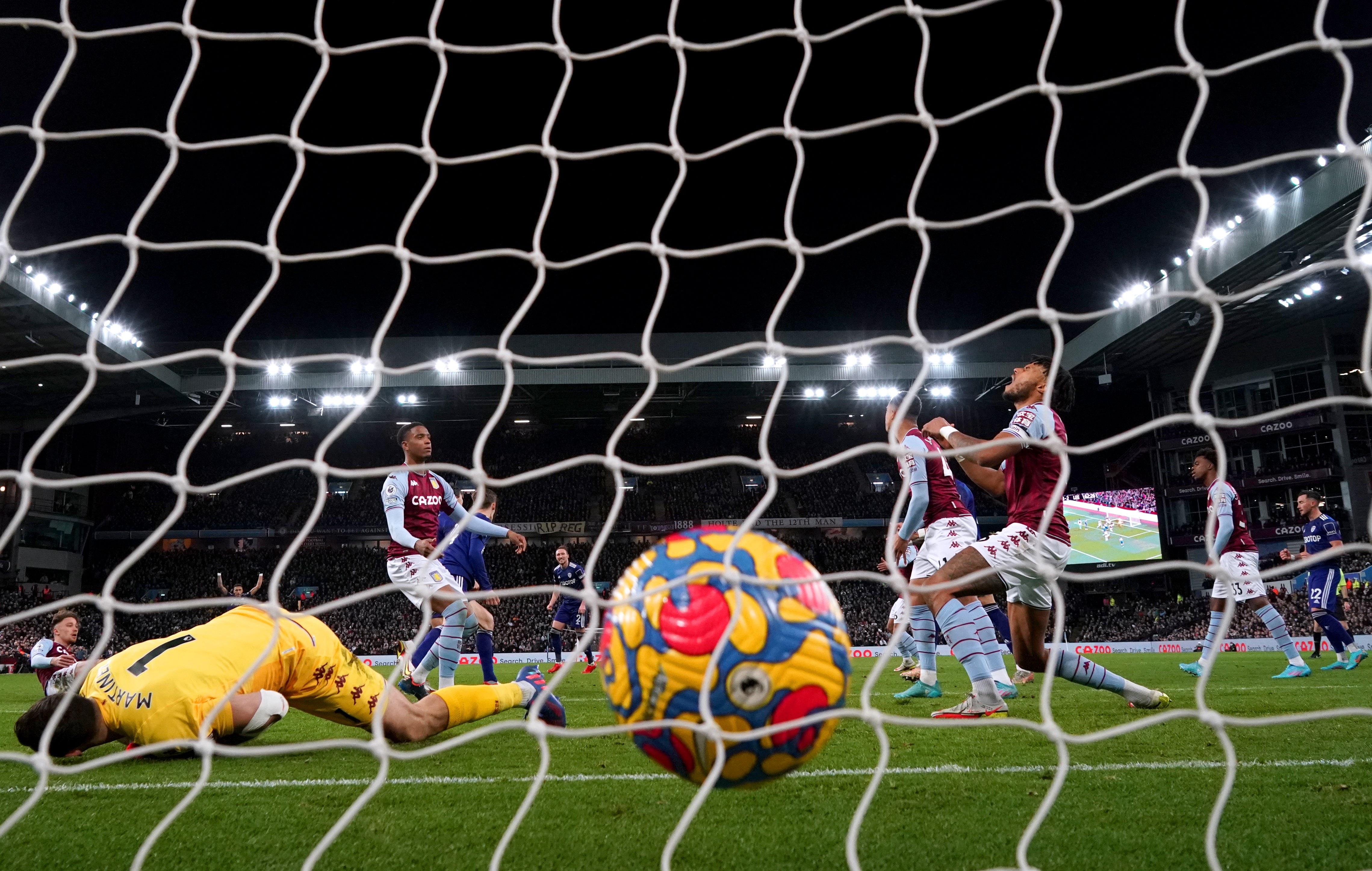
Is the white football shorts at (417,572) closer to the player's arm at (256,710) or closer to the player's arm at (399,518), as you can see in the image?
the player's arm at (399,518)

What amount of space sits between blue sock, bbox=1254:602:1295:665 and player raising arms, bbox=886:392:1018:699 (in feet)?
11.3

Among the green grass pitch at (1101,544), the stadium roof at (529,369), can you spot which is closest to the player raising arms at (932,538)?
the stadium roof at (529,369)

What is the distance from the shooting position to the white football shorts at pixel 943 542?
5941 millimetres

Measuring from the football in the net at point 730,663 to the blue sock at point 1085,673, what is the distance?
3018 mm

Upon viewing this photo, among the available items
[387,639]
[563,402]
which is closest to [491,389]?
[563,402]

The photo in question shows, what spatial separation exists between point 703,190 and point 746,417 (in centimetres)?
1904

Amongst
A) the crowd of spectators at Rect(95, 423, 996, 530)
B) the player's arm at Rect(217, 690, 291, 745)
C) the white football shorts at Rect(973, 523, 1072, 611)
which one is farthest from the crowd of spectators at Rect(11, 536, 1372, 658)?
the player's arm at Rect(217, 690, 291, 745)

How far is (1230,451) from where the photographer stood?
2931 cm

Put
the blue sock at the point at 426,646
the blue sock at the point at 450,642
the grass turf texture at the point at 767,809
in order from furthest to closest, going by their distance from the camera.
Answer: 1. the blue sock at the point at 426,646
2. the blue sock at the point at 450,642
3. the grass turf texture at the point at 767,809

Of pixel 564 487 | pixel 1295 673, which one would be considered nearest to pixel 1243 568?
pixel 1295 673

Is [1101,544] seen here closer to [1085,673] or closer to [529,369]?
[529,369]

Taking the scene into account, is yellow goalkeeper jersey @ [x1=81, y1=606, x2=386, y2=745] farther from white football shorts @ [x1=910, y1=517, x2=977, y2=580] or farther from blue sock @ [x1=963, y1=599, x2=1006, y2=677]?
white football shorts @ [x1=910, y1=517, x2=977, y2=580]

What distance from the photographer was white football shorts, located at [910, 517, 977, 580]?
5.94 metres

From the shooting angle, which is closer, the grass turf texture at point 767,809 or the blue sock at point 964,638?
the grass turf texture at point 767,809
